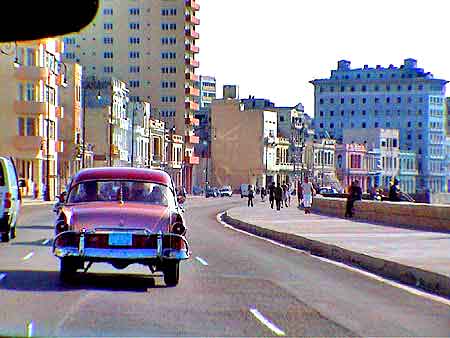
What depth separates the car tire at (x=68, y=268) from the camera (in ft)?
56.7

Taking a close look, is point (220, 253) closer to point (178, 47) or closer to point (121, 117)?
point (121, 117)

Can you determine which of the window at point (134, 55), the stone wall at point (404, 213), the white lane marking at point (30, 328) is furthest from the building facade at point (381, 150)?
the white lane marking at point (30, 328)

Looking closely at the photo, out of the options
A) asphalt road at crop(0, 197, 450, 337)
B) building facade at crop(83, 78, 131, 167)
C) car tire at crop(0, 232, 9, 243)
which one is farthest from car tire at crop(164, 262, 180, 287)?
building facade at crop(83, 78, 131, 167)

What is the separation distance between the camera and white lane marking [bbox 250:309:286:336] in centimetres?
1233

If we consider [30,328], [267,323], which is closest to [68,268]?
[267,323]

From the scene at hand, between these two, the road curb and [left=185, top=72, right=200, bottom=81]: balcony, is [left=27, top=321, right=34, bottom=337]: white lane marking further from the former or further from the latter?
[left=185, top=72, right=200, bottom=81]: balcony

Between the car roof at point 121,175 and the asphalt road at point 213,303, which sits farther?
the car roof at point 121,175

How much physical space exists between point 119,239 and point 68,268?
1.07 metres

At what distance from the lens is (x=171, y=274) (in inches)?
693

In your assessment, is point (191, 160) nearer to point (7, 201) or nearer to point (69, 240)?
point (7, 201)

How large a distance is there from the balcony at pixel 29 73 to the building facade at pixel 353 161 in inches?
3641

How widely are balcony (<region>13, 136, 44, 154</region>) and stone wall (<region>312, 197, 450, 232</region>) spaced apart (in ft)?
140

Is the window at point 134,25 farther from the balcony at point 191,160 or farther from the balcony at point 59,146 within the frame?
the balcony at point 59,146

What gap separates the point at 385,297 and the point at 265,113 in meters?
149
